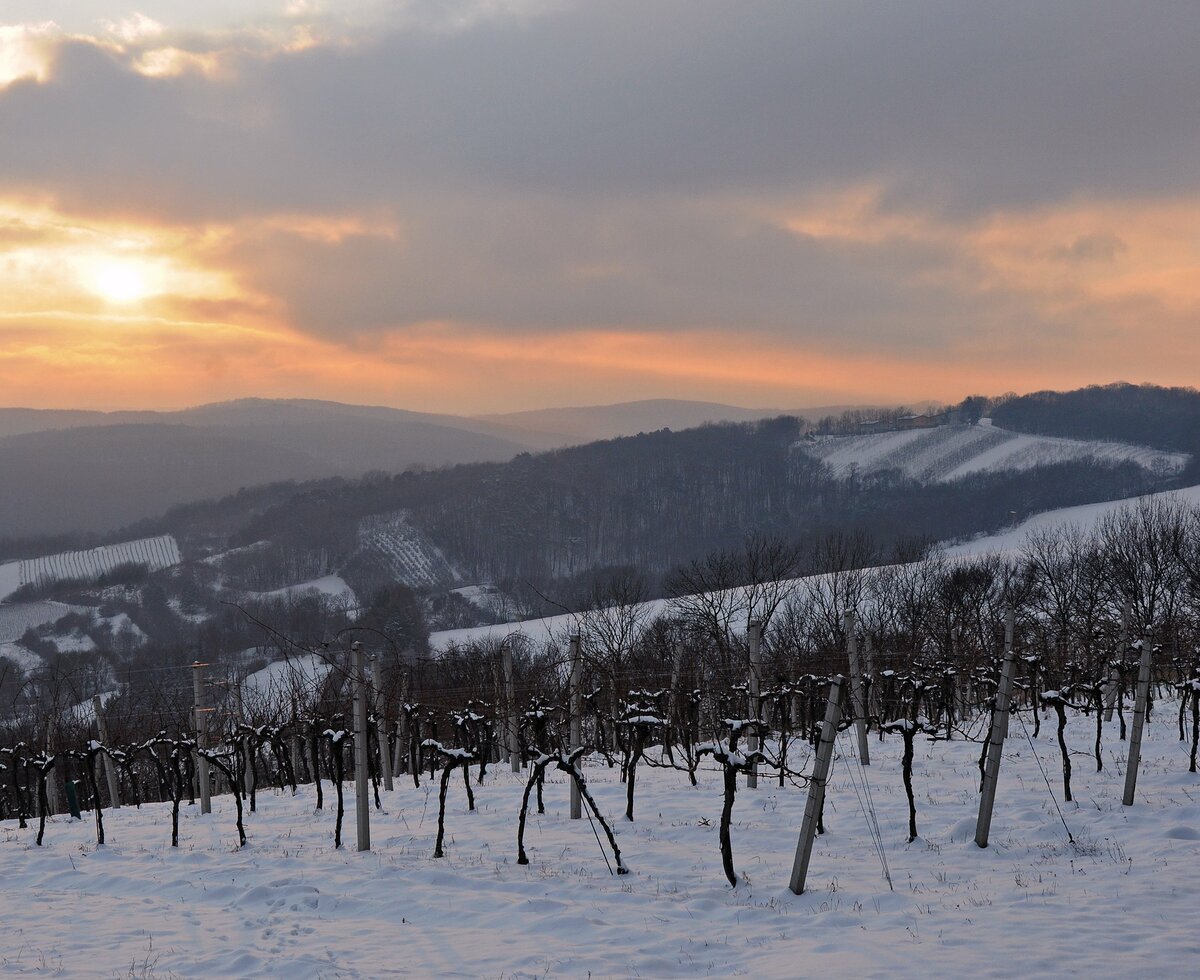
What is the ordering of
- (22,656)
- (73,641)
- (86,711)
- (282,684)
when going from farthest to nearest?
(73,641) → (22,656) → (86,711) → (282,684)

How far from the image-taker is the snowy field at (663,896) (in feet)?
31.7

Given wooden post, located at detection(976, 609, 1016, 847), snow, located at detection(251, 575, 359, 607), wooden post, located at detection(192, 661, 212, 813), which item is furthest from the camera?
snow, located at detection(251, 575, 359, 607)

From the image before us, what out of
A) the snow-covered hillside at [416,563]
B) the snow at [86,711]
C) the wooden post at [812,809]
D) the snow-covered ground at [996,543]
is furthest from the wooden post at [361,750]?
the snow-covered hillside at [416,563]

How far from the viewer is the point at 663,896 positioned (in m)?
12.0

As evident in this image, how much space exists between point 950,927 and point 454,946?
494cm

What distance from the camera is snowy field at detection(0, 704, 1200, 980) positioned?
9.67 meters

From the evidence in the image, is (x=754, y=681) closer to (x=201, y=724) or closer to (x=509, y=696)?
(x=509, y=696)

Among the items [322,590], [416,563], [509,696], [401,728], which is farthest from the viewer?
[416,563]

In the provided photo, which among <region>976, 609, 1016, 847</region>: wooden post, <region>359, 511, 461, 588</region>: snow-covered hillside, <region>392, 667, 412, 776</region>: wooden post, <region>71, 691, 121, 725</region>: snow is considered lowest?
<region>71, 691, 121, 725</region>: snow

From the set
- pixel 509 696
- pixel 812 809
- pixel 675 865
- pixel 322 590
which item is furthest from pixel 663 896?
pixel 322 590

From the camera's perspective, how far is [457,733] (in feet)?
102

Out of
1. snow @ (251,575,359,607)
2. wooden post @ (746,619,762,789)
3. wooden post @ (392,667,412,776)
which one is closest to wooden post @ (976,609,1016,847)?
wooden post @ (746,619,762,789)

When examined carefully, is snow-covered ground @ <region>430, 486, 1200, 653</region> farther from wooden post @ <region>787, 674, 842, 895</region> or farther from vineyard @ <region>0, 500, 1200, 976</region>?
wooden post @ <region>787, 674, 842, 895</region>

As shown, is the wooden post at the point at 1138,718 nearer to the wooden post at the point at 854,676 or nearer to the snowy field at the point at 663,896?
the snowy field at the point at 663,896
